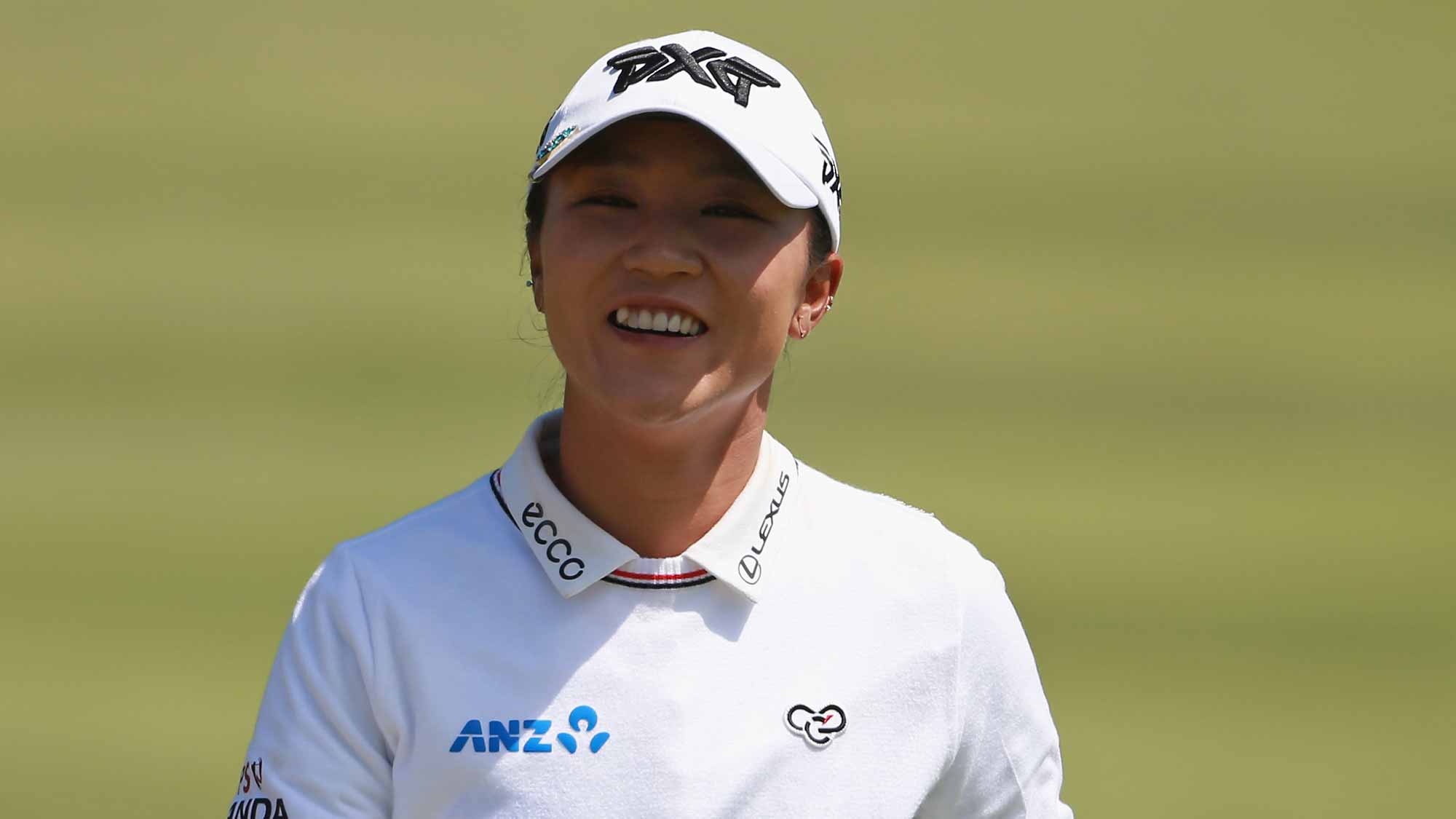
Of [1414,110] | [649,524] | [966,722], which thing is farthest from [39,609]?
[1414,110]

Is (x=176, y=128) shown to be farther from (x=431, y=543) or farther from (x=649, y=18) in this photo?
(x=431, y=543)

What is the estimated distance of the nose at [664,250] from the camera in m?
1.70

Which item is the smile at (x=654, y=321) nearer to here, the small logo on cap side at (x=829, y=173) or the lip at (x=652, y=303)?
the lip at (x=652, y=303)

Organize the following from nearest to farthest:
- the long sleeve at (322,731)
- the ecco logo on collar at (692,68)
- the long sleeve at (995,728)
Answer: the long sleeve at (322,731) → the ecco logo on collar at (692,68) → the long sleeve at (995,728)

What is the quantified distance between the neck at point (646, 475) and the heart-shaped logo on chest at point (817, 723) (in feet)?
0.71

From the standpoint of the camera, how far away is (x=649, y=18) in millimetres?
3322

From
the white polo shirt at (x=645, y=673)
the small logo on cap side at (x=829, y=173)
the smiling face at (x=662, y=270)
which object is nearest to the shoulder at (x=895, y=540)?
the white polo shirt at (x=645, y=673)

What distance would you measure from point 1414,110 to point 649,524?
226cm

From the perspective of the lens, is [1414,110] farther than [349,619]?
Yes

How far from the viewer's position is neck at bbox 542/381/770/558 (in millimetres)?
1831

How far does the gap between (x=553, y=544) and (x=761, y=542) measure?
0.75ft

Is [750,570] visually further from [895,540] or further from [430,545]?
[430,545]

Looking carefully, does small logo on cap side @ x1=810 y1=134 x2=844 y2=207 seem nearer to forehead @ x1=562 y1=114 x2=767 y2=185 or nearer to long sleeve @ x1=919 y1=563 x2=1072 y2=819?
forehead @ x1=562 y1=114 x2=767 y2=185

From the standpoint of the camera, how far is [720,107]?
174 cm
